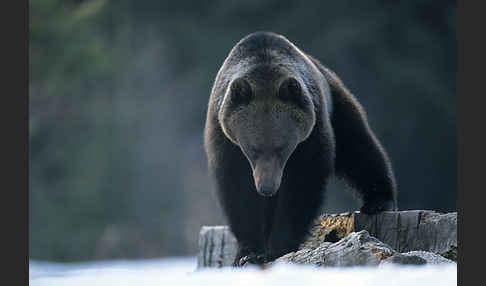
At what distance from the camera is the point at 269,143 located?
15.7ft

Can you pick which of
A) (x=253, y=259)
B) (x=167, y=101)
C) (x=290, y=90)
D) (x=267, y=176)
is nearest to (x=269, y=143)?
(x=267, y=176)

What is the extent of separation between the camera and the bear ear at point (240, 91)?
4805 millimetres

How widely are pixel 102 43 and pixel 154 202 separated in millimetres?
3741

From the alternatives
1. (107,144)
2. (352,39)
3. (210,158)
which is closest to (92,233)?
(107,144)

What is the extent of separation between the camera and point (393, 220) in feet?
17.8

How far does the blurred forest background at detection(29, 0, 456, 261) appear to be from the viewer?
1764 centimetres

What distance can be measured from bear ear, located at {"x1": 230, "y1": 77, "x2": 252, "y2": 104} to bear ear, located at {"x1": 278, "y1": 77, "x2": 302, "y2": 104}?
18cm

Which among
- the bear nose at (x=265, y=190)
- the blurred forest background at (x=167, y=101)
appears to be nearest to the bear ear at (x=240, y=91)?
the bear nose at (x=265, y=190)

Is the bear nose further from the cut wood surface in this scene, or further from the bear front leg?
the bear front leg

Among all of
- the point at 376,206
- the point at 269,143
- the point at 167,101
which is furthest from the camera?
the point at 167,101

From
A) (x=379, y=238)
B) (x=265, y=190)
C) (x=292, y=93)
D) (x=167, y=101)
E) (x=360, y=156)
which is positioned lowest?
(x=379, y=238)

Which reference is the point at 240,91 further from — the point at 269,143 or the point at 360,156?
the point at 360,156

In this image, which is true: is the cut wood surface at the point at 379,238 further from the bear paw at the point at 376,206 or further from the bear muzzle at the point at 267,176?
the bear muzzle at the point at 267,176

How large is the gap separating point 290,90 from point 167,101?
15078mm
